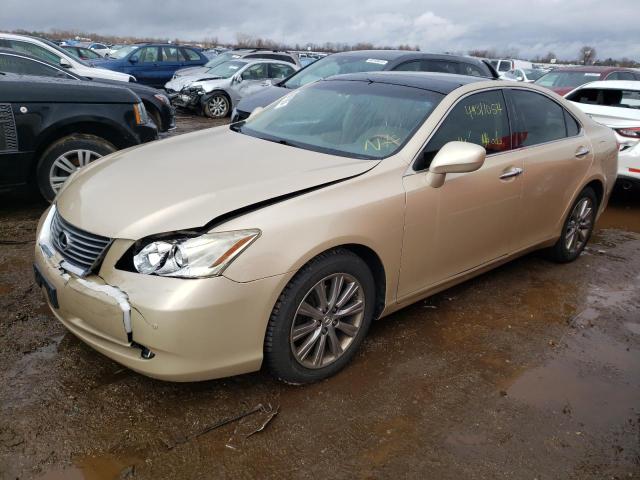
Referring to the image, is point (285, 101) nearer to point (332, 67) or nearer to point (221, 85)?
point (332, 67)

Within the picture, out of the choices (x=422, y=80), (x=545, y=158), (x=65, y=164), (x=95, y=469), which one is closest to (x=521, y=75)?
(x=545, y=158)

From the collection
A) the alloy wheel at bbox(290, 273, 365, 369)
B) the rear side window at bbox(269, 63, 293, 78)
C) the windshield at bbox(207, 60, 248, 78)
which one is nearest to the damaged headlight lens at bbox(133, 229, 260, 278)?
the alloy wheel at bbox(290, 273, 365, 369)

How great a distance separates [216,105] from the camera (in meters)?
13.1

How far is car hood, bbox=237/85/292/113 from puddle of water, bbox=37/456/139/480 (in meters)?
5.89

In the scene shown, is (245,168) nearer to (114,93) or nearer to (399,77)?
(399,77)

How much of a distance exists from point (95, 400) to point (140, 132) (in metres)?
3.55

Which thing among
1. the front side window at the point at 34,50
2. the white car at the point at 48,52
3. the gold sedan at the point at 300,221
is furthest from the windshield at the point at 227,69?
the gold sedan at the point at 300,221

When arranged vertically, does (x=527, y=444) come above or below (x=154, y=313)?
below

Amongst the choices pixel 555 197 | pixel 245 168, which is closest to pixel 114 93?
pixel 245 168

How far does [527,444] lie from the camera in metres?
2.50

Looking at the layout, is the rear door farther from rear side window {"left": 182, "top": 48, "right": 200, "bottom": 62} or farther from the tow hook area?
rear side window {"left": 182, "top": 48, "right": 200, "bottom": 62}

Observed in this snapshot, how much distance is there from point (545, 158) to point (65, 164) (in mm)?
4192

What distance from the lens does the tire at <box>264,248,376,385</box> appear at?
8.32 feet

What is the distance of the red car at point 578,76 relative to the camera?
11.3m
